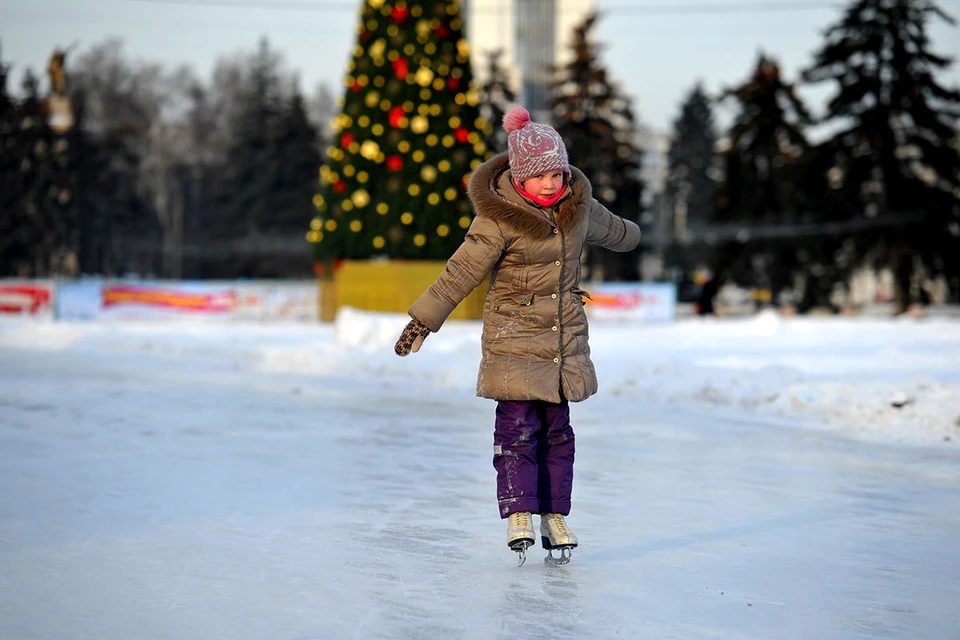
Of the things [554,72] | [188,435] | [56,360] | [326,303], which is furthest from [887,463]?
[554,72]

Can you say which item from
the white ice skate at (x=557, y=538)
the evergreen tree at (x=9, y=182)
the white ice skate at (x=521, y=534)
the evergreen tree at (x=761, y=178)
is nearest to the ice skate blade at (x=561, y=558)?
the white ice skate at (x=557, y=538)

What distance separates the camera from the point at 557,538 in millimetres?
4684

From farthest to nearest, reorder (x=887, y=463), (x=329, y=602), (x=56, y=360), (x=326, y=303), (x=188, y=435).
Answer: (x=326, y=303) → (x=56, y=360) → (x=188, y=435) → (x=887, y=463) → (x=329, y=602)

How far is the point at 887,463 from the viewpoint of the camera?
793cm

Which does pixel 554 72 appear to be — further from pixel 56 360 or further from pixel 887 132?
pixel 56 360

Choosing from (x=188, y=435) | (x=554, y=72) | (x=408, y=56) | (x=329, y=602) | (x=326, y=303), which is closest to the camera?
(x=329, y=602)

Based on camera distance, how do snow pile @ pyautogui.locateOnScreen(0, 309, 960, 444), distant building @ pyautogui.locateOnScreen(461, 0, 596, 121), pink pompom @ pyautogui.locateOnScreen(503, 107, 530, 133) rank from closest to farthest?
pink pompom @ pyautogui.locateOnScreen(503, 107, 530, 133) < snow pile @ pyautogui.locateOnScreen(0, 309, 960, 444) < distant building @ pyautogui.locateOnScreen(461, 0, 596, 121)

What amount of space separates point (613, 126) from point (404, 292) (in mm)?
25712

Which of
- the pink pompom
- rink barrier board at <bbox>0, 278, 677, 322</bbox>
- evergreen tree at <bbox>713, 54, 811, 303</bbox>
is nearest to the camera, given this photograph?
the pink pompom

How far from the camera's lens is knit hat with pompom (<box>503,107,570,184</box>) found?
15.0ft

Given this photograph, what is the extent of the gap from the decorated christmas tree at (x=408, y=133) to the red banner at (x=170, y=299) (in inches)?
155

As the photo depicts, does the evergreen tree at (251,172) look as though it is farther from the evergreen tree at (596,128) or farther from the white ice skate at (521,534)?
the white ice skate at (521,534)

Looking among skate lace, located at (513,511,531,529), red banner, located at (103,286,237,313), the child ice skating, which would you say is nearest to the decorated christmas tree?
red banner, located at (103,286,237,313)

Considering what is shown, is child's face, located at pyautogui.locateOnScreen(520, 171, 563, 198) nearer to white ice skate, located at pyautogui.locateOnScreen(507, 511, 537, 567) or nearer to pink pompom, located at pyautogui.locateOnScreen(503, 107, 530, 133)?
pink pompom, located at pyautogui.locateOnScreen(503, 107, 530, 133)
